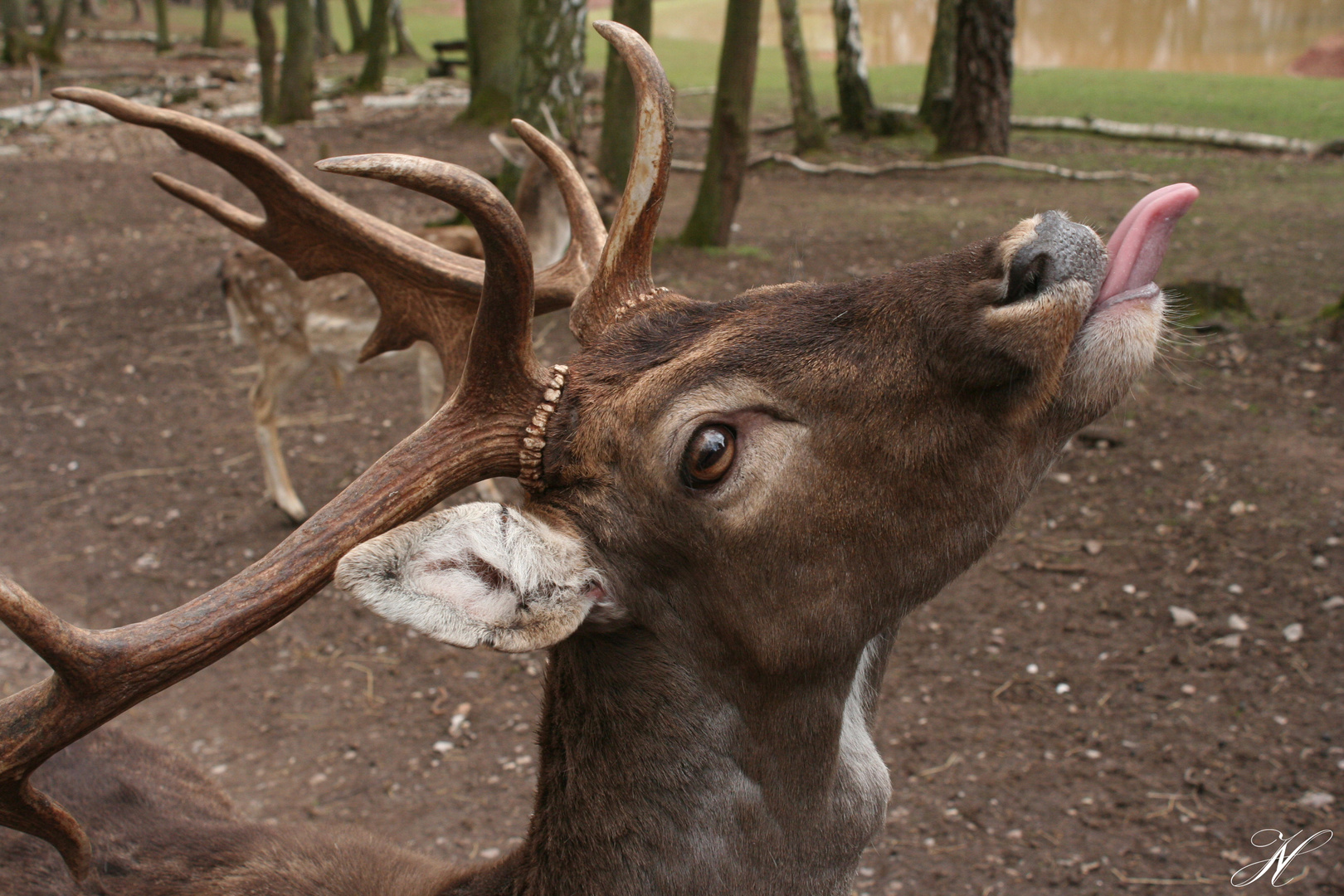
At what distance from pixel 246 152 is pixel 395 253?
1.48 ft

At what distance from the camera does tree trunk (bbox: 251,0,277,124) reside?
1562cm

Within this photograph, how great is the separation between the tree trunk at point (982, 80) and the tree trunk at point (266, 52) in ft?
32.1

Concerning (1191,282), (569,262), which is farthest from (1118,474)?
(569,262)

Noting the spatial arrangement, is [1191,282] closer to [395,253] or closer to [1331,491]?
[1331,491]

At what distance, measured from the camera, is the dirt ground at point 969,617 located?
393cm

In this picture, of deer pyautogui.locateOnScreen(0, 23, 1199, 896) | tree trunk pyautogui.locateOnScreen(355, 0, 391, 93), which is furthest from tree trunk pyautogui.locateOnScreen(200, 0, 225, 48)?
deer pyautogui.locateOnScreen(0, 23, 1199, 896)

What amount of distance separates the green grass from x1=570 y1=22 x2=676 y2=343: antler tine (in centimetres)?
1585

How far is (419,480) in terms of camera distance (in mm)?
2207

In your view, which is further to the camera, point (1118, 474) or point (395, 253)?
point (1118, 474)

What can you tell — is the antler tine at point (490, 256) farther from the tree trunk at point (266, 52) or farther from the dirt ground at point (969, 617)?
the tree trunk at point (266, 52)

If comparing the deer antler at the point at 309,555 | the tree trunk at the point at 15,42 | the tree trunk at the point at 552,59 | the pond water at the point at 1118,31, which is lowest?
the deer antler at the point at 309,555

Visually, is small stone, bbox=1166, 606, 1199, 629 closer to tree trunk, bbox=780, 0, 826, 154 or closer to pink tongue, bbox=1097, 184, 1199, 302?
pink tongue, bbox=1097, 184, 1199, 302

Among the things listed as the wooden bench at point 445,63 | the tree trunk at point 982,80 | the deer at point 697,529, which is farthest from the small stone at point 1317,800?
the wooden bench at point 445,63

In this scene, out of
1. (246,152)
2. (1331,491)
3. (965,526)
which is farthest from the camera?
(1331,491)
